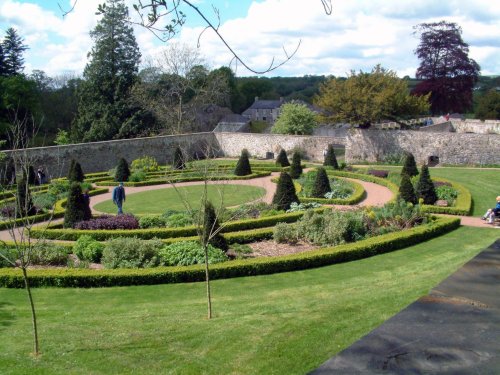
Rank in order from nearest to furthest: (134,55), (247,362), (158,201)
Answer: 1. (247,362)
2. (158,201)
3. (134,55)

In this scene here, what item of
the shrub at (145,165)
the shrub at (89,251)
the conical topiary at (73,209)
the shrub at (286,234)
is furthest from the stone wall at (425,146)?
the shrub at (89,251)

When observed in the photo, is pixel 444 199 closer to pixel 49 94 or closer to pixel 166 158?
pixel 166 158

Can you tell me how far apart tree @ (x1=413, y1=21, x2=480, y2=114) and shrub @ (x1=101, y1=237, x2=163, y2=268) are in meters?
44.5

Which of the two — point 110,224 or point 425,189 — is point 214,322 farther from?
point 425,189

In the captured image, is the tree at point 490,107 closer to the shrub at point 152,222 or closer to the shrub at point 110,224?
the shrub at point 152,222

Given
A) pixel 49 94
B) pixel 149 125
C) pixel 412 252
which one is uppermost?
pixel 49 94

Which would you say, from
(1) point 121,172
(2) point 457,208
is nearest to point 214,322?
(2) point 457,208

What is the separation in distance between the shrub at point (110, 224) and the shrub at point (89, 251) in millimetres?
2962

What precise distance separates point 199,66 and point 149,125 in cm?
736

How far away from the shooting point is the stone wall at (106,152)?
30.2m

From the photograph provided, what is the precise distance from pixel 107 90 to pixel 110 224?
2957cm

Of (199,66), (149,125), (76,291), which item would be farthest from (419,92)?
(76,291)

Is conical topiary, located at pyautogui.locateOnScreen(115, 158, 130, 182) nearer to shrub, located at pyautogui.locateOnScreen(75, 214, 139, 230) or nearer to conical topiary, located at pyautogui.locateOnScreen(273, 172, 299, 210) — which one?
shrub, located at pyautogui.locateOnScreen(75, 214, 139, 230)

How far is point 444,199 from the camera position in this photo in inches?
861
